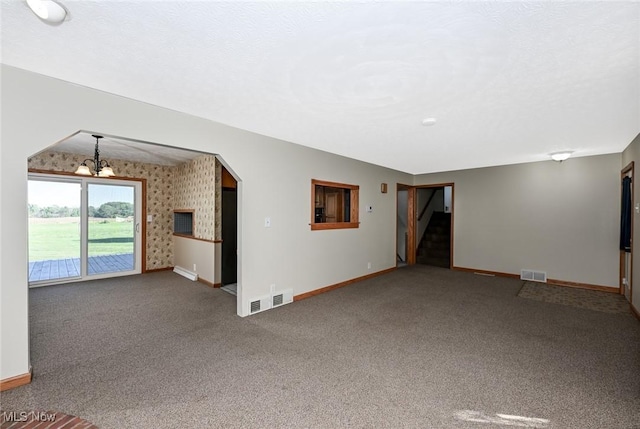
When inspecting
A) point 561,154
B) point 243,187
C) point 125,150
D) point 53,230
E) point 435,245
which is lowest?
point 435,245

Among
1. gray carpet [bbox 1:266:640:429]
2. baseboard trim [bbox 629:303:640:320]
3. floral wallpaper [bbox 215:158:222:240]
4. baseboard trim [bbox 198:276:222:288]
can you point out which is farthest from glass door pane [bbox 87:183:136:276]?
baseboard trim [bbox 629:303:640:320]

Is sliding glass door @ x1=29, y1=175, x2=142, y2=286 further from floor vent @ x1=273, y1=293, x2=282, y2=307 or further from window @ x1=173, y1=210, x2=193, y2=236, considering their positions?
floor vent @ x1=273, y1=293, x2=282, y2=307

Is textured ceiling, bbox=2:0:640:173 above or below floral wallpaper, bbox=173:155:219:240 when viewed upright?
above

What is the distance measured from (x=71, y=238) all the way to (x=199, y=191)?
250cm

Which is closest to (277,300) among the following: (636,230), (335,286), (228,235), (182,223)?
(335,286)

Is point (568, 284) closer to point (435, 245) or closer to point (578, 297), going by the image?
point (578, 297)

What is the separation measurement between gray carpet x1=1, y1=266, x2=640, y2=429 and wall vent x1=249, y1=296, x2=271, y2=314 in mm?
176

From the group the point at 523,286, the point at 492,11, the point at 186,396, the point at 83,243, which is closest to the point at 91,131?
the point at 186,396

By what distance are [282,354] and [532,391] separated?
79.7 inches

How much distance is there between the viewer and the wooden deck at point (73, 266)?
485 cm

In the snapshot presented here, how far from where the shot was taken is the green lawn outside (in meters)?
4.88

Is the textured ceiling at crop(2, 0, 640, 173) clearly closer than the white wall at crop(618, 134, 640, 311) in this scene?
Yes

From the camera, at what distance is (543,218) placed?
17.0ft

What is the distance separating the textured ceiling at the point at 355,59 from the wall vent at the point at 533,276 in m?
3.05
